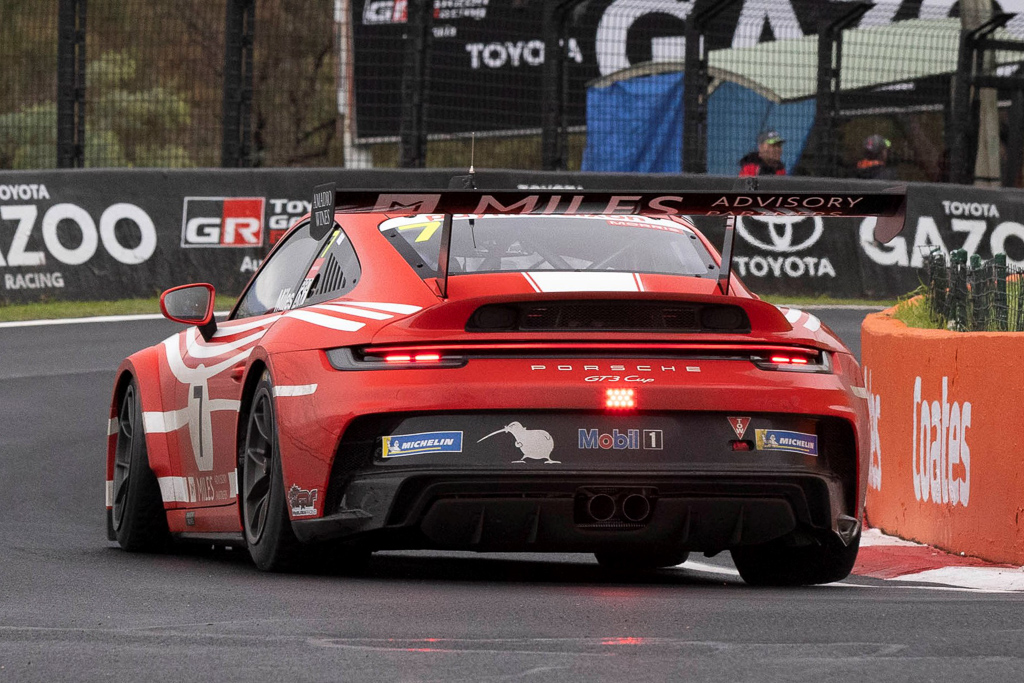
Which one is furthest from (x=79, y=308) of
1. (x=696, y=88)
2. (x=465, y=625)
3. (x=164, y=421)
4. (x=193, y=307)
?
(x=465, y=625)

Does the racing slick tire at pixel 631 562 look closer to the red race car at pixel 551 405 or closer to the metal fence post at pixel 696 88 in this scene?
the red race car at pixel 551 405

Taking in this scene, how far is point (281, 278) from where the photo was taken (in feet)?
22.7

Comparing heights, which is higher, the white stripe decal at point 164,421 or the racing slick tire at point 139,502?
the white stripe decal at point 164,421

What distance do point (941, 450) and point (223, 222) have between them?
34.0 feet

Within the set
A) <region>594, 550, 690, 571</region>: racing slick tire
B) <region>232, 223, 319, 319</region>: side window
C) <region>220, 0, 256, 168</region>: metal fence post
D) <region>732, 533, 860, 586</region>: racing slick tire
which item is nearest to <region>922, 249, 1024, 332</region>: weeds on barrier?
<region>594, 550, 690, 571</region>: racing slick tire

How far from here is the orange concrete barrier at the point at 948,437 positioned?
761 cm

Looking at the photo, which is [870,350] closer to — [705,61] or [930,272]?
[930,272]

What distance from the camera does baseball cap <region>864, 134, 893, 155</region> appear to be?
2019 centimetres

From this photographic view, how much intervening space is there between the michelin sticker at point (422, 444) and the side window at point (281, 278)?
118 centimetres

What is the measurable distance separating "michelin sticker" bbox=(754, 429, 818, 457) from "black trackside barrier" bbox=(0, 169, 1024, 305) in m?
11.0

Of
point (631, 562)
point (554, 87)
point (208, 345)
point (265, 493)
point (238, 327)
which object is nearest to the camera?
point (265, 493)

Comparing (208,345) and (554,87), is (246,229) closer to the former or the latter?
(554,87)

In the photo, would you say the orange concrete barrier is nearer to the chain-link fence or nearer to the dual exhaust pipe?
the dual exhaust pipe

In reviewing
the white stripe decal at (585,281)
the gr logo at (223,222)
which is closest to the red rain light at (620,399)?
the white stripe decal at (585,281)
